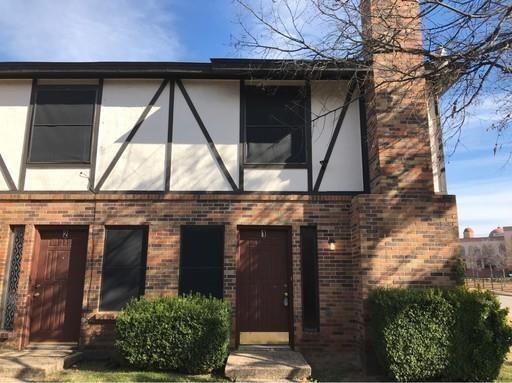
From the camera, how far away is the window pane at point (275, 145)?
347 inches

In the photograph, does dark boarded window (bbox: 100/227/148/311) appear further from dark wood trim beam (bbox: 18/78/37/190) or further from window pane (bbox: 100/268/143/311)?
dark wood trim beam (bbox: 18/78/37/190)

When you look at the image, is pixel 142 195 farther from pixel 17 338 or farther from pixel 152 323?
pixel 17 338

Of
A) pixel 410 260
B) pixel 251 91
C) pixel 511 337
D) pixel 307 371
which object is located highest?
pixel 251 91

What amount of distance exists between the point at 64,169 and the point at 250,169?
12.2 ft

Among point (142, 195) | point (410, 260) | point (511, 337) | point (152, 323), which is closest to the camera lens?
point (511, 337)

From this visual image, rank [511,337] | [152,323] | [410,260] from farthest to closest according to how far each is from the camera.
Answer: [410,260] → [152,323] → [511,337]

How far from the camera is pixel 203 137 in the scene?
28.9 ft

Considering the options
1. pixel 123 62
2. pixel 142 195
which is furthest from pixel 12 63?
pixel 142 195

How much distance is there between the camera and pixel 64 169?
869 cm

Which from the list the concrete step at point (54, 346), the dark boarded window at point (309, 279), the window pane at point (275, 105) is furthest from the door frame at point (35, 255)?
the dark boarded window at point (309, 279)

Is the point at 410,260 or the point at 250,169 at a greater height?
the point at 250,169

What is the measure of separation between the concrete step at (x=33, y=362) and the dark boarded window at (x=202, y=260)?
7.40 ft

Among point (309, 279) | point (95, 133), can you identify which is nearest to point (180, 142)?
point (95, 133)

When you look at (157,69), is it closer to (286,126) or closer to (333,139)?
(286,126)
